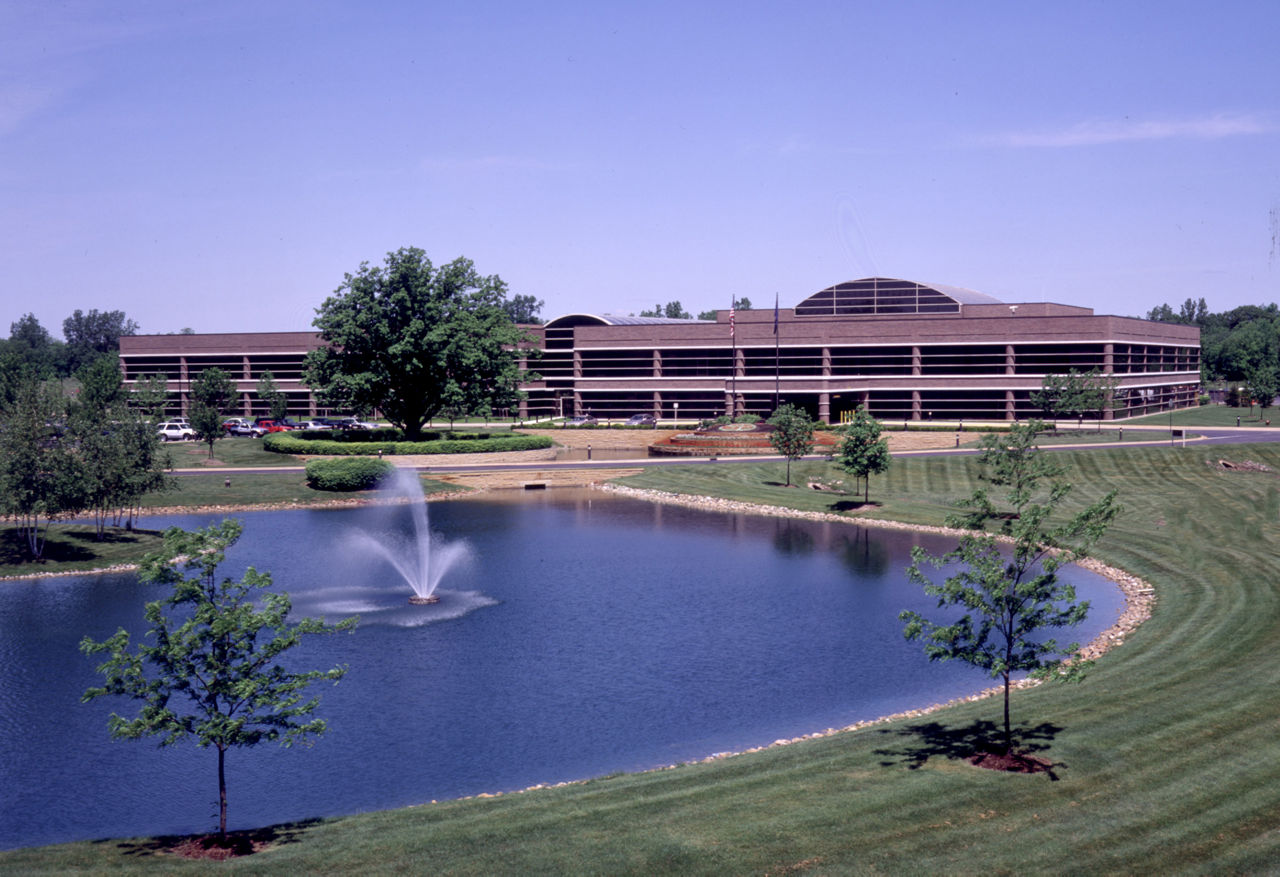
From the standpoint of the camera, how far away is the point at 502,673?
29453 mm

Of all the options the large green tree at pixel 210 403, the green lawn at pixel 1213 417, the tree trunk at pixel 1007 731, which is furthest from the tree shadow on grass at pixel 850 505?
the green lawn at pixel 1213 417

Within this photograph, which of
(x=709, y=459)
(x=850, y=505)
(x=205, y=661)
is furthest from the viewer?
(x=709, y=459)

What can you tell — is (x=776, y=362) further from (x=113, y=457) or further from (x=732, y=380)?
(x=113, y=457)

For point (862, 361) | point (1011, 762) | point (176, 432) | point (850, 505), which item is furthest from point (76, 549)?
point (862, 361)

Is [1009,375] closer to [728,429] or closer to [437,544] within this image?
[728,429]

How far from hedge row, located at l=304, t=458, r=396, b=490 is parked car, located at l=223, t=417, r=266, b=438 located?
29.9 metres

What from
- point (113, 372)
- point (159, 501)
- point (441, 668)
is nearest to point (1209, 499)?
point (441, 668)

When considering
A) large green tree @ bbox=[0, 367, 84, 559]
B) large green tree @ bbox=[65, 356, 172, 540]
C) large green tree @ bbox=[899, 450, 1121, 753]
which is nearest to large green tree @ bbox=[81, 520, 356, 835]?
large green tree @ bbox=[899, 450, 1121, 753]

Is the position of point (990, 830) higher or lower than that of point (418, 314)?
lower

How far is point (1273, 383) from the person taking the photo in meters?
106

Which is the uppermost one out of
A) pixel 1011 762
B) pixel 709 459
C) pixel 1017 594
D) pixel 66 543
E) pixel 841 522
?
pixel 1017 594

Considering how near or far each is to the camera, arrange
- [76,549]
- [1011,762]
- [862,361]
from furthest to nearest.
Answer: [862,361], [76,549], [1011,762]

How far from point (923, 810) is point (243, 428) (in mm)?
90712

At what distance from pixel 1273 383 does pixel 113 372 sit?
114 meters
